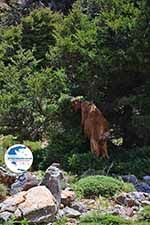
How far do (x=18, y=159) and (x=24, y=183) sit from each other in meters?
0.66

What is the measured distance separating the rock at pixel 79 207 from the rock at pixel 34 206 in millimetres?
534

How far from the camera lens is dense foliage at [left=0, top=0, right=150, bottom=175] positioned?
375 inches

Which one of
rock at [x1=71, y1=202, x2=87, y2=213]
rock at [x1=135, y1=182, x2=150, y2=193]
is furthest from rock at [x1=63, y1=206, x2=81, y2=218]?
rock at [x1=135, y1=182, x2=150, y2=193]

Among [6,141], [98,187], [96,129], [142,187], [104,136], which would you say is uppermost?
[96,129]

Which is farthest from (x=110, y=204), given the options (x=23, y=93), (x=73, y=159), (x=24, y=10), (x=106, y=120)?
(x=24, y=10)

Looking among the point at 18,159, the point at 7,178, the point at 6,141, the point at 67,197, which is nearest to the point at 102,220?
the point at 67,197

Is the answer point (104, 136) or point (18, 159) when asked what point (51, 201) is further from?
point (104, 136)

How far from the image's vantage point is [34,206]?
220 inches

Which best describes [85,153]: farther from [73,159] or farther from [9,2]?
[9,2]

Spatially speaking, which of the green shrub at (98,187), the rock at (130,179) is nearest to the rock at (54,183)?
the green shrub at (98,187)

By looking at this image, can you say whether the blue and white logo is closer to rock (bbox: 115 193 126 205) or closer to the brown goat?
rock (bbox: 115 193 126 205)

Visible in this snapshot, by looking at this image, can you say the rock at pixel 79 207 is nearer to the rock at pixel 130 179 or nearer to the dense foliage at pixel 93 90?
the rock at pixel 130 179

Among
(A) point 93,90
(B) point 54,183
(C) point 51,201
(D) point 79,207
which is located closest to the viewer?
(C) point 51,201

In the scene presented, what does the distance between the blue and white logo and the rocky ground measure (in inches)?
6.2
